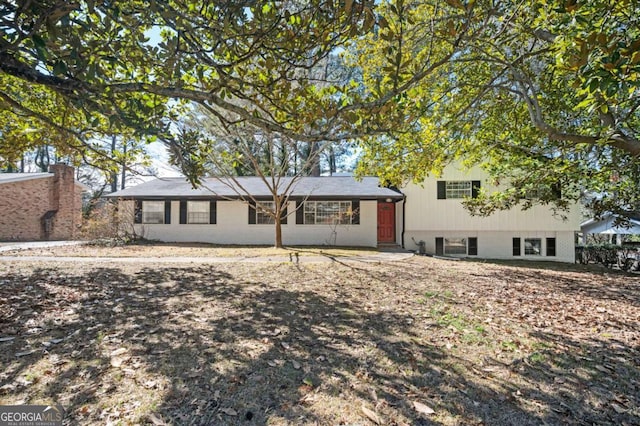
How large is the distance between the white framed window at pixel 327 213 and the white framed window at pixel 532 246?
9.02 meters

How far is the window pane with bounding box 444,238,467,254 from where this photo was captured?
1653 centimetres

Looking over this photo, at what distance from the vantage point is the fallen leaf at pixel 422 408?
2.52 m

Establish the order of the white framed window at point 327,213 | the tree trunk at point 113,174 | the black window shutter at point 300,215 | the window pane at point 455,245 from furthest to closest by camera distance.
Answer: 1. the window pane at point 455,245
2. the black window shutter at point 300,215
3. the white framed window at point 327,213
4. the tree trunk at point 113,174

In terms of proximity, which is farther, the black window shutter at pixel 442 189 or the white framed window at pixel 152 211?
the white framed window at pixel 152 211

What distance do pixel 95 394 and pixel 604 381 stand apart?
4531mm

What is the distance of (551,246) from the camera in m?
16.1

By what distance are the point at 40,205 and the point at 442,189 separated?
21772 millimetres

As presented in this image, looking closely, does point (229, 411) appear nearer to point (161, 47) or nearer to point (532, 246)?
point (161, 47)

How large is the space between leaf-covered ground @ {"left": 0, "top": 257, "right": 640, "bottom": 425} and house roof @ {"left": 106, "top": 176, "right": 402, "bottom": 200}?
29.6ft

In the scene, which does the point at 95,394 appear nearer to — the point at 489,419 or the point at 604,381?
the point at 489,419

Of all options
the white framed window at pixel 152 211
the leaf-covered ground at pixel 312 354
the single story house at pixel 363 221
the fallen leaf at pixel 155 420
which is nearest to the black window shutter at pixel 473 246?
the single story house at pixel 363 221

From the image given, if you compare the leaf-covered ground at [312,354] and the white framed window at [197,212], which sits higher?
the white framed window at [197,212]

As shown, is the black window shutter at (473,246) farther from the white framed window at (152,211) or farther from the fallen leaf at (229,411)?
the fallen leaf at (229,411)

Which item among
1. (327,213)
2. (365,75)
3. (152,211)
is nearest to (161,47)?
(365,75)
